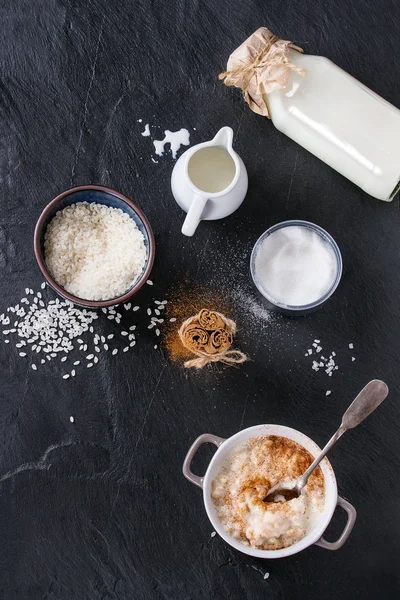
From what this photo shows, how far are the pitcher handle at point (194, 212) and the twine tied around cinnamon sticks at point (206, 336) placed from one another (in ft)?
1.13

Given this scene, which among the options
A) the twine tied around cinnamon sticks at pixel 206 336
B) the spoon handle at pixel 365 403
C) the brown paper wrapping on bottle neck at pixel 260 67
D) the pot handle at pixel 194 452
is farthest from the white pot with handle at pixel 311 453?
the brown paper wrapping on bottle neck at pixel 260 67

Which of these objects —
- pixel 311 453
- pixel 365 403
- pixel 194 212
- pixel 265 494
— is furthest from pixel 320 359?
pixel 194 212

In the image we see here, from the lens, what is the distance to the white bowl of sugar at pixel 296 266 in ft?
8.39

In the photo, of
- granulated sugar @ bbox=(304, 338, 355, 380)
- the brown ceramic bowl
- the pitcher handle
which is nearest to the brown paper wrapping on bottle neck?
the pitcher handle

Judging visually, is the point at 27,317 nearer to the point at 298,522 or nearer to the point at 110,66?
the point at 110,66

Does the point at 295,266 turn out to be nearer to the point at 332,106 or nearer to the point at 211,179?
the point at 211,179

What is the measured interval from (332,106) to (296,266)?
564 mm

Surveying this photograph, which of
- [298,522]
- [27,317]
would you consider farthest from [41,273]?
[298,522]

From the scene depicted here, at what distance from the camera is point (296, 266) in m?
2.58

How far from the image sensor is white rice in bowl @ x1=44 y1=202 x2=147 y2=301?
253cm

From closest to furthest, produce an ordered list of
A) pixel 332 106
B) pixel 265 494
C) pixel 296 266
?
1. pixel 265 494
2. pixel 332 106
3. pixel 296 266

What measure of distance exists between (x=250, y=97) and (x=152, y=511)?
1.53 m

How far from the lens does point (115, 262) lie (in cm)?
254

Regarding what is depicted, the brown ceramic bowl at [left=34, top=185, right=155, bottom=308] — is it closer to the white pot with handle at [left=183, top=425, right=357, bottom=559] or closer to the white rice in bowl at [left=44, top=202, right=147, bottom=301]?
the white rice in bowl at [left=44, top=202, right=147, bottom=301]
